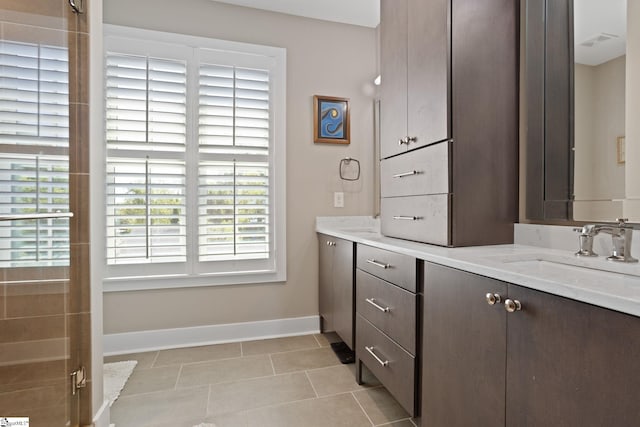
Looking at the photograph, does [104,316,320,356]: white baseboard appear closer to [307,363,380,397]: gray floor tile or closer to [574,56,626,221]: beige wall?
[307,363,380,397]: gray floor tile

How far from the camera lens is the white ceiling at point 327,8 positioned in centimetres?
243

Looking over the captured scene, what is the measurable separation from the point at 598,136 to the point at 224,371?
2248 millimetres

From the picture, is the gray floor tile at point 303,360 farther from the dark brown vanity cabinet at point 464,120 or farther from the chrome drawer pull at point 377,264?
the dark brown vanity cabinet at point 464,120

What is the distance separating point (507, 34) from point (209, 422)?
2.28 metres

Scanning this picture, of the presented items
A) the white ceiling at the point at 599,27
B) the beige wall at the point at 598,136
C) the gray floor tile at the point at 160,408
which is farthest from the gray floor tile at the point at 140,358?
the white ceiling at the point at 599,27

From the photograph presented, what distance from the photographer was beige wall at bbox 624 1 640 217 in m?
1.04

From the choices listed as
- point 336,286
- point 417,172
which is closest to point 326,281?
point 336,286

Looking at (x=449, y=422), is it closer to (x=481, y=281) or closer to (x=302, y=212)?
(x=481, y=281)

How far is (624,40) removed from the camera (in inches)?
42.8

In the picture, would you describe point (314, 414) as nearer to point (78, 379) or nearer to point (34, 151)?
point (78, 379)

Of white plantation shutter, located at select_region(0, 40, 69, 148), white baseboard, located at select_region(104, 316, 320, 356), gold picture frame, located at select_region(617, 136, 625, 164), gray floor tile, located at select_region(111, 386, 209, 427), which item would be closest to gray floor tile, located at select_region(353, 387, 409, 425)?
gray floor tile, located at select_region(111, 386, 209, 427)

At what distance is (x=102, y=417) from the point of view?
141 cm

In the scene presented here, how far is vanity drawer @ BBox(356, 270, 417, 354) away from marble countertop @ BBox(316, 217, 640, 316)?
191 millimetres

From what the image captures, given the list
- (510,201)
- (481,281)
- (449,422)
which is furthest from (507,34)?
(449,422)
